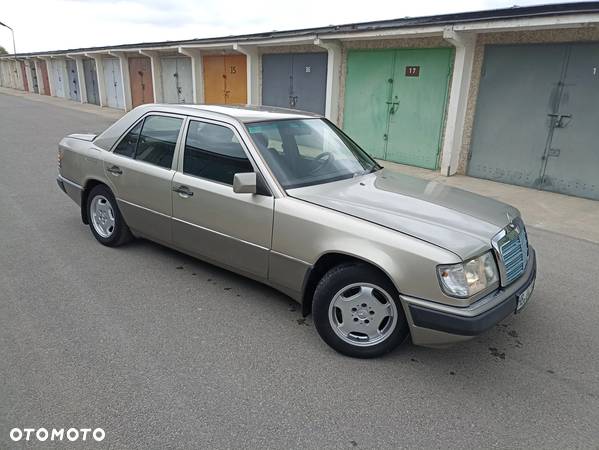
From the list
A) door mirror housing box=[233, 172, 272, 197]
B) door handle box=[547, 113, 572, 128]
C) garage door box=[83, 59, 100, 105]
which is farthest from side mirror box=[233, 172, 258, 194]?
garage door box=[83, 59, 100, 105]

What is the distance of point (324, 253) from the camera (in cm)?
307

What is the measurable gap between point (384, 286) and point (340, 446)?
39.6 inches

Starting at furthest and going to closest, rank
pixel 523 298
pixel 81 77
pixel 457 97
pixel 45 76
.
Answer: pixel 45 76 → pixel 81 77 → pixel 457 97 → pixel 523 298

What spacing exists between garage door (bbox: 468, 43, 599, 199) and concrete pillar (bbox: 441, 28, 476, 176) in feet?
0.98

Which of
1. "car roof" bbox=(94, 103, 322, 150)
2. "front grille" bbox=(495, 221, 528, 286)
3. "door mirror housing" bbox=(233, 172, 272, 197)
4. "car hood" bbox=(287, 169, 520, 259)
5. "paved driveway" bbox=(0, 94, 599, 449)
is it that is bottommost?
"paved driveway" bbox=(0, 94, 599, 449)

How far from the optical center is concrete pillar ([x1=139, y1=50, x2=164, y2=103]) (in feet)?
63.5

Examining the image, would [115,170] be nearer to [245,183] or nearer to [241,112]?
[241,112]

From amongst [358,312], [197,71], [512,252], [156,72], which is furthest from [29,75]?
[512,252]

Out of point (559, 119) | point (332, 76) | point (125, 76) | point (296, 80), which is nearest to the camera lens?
point (559, 119)

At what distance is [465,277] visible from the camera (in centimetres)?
267

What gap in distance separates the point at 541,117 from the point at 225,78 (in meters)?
10.9

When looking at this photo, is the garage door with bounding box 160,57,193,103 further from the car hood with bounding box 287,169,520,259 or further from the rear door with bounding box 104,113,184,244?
the car hood with bounding box 287,169,520,259

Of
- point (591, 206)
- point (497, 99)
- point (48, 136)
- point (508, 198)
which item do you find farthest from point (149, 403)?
point (48, 136)

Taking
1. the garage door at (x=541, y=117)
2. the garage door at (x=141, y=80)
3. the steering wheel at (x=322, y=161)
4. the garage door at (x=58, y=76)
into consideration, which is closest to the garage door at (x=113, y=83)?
the garage door at (x=141, y=80)
